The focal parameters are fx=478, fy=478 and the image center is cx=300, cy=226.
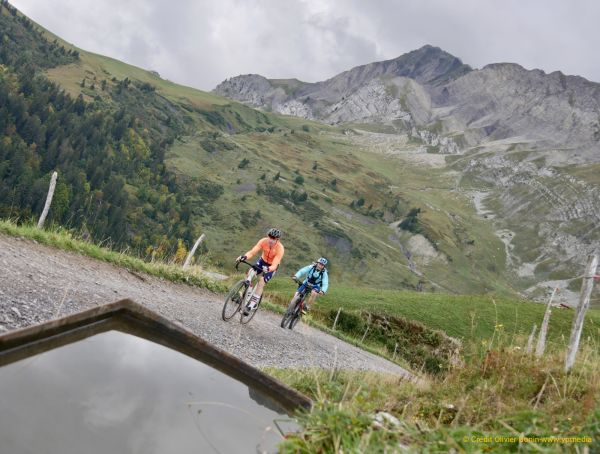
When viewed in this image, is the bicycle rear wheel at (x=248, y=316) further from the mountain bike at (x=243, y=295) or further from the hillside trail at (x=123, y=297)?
the hillside trail at (x=123, y=297)

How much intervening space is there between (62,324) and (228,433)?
1.38m

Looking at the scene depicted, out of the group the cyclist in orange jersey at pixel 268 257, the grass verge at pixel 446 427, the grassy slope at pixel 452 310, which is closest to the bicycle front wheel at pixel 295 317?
the cyclist in orange jersey at pixel 268 257

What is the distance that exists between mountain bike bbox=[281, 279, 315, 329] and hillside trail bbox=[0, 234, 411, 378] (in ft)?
1.56

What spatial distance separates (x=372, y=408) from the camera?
14.6 ft

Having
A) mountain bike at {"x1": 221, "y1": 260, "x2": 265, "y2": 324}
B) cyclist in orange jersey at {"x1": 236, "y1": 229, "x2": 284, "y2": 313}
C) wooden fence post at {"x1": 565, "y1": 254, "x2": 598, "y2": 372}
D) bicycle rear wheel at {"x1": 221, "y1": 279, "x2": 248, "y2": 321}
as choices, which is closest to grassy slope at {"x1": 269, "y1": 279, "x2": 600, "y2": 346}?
bicycle rear wheel at {"x1": 221, "y1": 279, "x2": 248, "y2": 321}

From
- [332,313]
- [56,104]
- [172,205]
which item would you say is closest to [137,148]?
[56,104]

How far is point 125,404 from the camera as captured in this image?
2941 mm

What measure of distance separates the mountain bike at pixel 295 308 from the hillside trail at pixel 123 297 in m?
0.48

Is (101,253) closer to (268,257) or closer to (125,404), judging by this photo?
(268,257)

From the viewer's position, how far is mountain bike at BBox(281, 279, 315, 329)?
59.5 feet

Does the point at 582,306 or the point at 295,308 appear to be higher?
the point at 582,306

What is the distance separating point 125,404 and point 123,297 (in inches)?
391

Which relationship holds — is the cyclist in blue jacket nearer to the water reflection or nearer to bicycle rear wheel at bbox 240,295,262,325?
bicycle rear wheel at bbox 240,295,262,325

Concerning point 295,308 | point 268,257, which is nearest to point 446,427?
point 268,257
